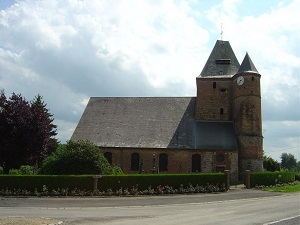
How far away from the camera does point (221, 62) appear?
45.4 metres

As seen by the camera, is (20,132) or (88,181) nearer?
(88,181)

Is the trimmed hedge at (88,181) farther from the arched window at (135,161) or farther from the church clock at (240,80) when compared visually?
the church clock at (240,80)

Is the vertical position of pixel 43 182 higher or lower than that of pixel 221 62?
lower

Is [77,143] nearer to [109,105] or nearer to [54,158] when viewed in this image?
[54,158]

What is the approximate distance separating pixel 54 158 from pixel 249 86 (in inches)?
916

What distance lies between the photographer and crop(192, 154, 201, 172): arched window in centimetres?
Answer: 3981

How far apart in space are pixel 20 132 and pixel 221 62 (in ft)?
83.0

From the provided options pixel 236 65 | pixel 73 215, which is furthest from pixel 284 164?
pixel 73 215

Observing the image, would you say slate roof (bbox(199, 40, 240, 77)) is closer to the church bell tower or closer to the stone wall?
the church bell tower

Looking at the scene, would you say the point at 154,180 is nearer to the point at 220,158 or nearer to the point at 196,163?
the point at 196,163

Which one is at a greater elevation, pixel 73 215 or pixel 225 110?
pixel 225 110

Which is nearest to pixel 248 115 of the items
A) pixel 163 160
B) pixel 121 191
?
pixel 163 160

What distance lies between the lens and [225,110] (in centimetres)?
4372

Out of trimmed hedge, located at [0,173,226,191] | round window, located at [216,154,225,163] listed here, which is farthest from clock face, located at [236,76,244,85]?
trimmed hedge, located at [0,173,226,191]
